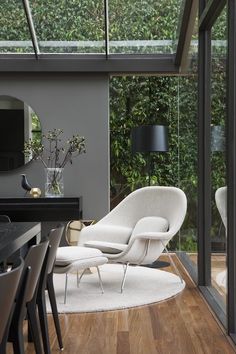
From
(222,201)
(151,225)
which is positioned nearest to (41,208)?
(151,225)

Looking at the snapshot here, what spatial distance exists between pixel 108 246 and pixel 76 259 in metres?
0.68

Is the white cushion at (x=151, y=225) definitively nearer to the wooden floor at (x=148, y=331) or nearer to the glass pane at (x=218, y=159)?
the glass pane at (x=218, y=159)

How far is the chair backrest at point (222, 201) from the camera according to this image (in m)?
3.95

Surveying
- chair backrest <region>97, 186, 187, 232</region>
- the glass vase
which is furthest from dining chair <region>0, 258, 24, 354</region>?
the glass vase

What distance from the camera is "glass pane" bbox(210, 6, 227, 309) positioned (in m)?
4.08

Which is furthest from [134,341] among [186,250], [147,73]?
[147,73]

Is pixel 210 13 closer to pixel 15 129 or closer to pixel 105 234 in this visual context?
pixel 105 234

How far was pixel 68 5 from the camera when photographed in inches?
243

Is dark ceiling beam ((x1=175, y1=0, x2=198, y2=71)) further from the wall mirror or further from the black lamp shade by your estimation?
the wall mirror

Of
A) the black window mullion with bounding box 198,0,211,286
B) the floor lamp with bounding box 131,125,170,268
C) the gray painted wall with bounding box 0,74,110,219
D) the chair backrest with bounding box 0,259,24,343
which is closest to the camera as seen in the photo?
the chair backrest with bounding box 0,259,24,343

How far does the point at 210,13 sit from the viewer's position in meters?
4.58

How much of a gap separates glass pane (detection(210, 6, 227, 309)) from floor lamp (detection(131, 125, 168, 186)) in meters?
1.91

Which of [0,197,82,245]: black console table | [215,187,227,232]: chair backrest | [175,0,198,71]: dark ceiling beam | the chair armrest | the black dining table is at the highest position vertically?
[175,0,198,71]: dark ceiling beam

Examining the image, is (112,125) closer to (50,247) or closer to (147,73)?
(147,73)
